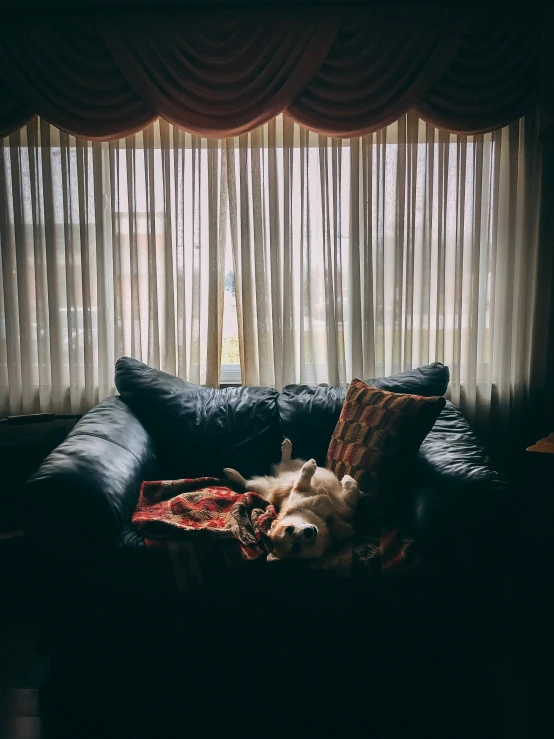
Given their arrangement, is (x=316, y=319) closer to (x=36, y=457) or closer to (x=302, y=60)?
(x=302, y=60)

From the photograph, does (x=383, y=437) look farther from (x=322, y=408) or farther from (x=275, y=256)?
(x=275, y=256)

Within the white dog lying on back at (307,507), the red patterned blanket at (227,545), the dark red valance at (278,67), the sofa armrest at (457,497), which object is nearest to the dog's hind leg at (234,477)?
the white dog lying on back at (307,507)

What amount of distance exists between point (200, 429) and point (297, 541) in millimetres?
811

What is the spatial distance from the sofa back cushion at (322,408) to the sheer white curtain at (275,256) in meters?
0.41

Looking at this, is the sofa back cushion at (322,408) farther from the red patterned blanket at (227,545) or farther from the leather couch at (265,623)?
the leather couch at (265,623)

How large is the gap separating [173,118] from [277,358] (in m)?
1.21

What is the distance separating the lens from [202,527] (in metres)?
2.08

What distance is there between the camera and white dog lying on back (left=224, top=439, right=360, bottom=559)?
80.1 inches

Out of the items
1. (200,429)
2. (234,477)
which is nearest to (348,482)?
(234,477)

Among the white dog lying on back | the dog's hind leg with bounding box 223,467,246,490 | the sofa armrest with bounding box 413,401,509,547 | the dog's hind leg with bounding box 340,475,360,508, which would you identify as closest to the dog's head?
the white dog lying on back

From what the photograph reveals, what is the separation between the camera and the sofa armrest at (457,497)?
197cm

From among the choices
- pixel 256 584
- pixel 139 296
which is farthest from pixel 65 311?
pixel 256 584

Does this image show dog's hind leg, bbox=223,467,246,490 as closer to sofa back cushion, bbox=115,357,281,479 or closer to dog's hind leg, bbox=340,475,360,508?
sofa back cushion, bbox=115,357,281,479

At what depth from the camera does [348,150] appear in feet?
10.1
